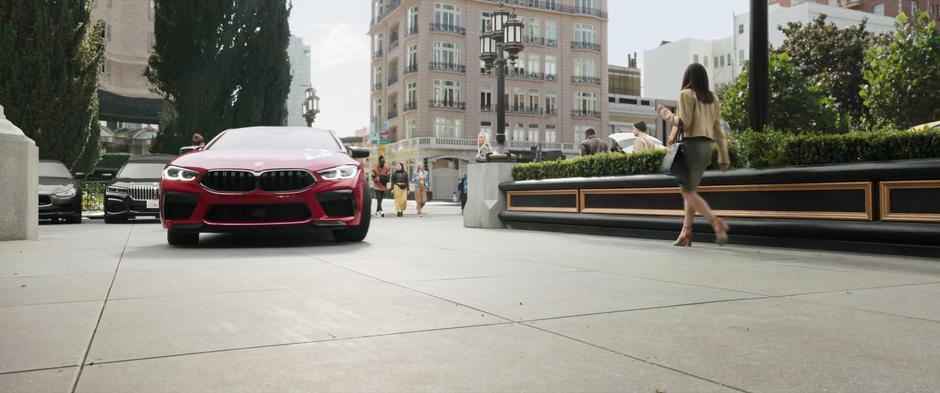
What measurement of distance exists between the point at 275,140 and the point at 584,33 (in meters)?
59.9

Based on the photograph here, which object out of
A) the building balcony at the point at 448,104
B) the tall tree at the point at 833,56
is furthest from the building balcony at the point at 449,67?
the tall tree at the point at 833,56

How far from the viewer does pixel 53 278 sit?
4934mm

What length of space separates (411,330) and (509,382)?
2.95 feet

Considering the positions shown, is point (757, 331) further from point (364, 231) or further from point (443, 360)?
point (364, 231)

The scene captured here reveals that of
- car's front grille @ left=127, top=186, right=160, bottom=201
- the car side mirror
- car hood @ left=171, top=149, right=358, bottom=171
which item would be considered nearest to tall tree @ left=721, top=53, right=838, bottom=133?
car's front grille @ left=127, top=186, right=160, bottom=201

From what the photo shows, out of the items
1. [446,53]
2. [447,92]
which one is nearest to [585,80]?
[447,92]

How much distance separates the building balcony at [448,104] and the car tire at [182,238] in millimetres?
51555

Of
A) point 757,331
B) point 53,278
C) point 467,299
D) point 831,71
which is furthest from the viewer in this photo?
point 831,71

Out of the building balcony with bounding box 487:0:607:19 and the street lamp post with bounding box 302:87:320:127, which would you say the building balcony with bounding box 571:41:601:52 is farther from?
the street lamp post with bounding box 302:87:320:127

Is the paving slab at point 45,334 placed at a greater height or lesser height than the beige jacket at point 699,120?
lesser

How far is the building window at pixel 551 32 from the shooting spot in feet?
210

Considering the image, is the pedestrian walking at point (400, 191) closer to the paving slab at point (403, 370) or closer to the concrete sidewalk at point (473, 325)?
the concrete sidewalk at point (473, 325)

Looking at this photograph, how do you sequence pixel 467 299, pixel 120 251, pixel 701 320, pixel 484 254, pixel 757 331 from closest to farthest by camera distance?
pixel 757 331, pixel 701 320, pixel 467 299, pixel 484 254, pixel 120 251

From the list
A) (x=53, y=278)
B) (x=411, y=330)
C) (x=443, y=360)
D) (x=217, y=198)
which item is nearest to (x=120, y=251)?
(x=217, y=198)
